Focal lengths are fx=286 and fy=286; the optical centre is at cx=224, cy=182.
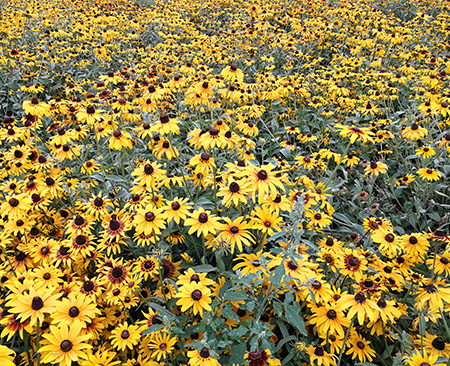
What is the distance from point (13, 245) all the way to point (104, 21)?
8.90 m

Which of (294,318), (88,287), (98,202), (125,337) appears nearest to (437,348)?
(294,318)

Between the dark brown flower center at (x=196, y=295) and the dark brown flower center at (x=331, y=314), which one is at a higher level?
the dark brown flower center at (x=196, y=295)

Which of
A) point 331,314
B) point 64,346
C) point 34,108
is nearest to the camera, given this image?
point 64,346

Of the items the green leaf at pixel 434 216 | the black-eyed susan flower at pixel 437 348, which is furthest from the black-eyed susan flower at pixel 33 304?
the green leaf at pixel 434 216

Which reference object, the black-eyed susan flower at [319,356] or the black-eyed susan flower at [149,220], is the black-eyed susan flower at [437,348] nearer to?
the black-eyed susan flower at [319,356]

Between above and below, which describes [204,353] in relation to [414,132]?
below

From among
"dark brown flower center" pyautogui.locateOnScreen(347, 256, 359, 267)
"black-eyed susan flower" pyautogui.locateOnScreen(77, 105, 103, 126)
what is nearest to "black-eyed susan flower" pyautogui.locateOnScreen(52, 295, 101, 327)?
"dark brown flower center" pyautogui.locateOnScreen(347, 256, 359, 267)

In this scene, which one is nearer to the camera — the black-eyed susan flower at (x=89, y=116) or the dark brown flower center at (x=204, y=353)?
the dark brown flower center at (x=204, y=353)

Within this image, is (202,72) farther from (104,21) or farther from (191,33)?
(104,21)

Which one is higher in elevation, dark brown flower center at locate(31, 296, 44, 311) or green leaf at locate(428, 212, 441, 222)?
dark brown flower center at locate(31, 296, 44, 311)

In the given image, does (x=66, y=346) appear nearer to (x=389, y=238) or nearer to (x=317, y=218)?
(x=317, y=218)

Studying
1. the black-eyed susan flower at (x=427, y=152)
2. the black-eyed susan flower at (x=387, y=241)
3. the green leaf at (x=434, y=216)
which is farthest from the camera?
the black-eyed susan flower at (x=427, y=152)

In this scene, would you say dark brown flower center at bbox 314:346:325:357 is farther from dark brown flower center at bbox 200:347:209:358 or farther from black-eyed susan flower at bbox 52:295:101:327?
black-eyed susan flower at bbox 52:295:101:327

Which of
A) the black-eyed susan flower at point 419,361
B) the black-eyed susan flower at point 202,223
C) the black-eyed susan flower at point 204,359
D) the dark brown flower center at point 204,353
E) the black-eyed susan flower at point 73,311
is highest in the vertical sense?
the black-eyed susan flower at point 202,223
